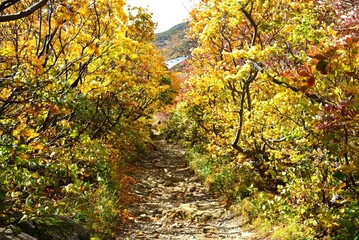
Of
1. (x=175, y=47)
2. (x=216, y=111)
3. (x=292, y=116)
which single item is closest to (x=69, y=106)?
(x=292, y=116)

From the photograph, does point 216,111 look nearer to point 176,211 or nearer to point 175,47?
point 176,211

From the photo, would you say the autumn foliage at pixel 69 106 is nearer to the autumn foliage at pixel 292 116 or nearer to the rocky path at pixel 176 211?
the rocky path at pixel 176 211

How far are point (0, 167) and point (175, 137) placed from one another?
26329mm

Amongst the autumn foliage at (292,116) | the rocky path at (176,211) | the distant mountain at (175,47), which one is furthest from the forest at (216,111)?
the distant mountain at (175,47)

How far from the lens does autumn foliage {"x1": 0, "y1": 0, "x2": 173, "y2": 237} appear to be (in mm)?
4090

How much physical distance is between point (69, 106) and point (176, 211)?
7623 millimetres

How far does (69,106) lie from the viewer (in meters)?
4.02

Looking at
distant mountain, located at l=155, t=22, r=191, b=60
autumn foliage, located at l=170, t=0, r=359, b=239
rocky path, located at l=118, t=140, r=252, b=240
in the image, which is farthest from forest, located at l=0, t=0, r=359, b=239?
distant mountain, located at l=155, t=22, r=191, b=60

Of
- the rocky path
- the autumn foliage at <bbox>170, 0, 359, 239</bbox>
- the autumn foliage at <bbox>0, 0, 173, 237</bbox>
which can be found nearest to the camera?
the autumn foliage at <bbox>170, 0, 359, 239</bbox>

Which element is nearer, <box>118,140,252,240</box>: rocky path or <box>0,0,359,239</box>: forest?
<box>0,0,359,239</box>: forest

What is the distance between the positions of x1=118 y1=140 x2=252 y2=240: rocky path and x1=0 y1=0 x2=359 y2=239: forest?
511 millimetres

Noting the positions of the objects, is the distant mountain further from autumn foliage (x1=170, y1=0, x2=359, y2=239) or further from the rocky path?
autumn foliage (x1=170, y1=0, x2=359, y2=239)

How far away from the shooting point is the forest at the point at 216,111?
3945 millimetres

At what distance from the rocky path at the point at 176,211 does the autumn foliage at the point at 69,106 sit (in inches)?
32.2
